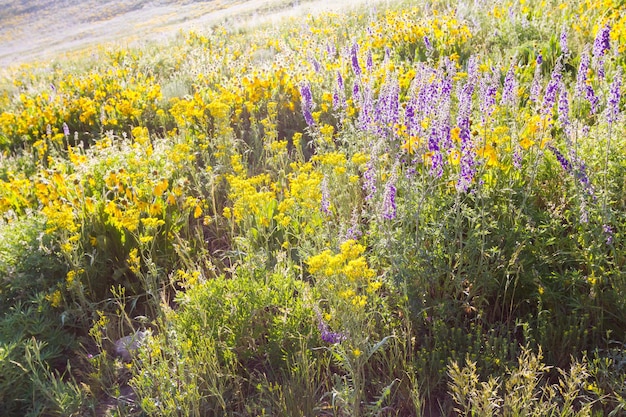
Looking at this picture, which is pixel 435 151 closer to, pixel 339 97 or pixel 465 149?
pixel 465 149

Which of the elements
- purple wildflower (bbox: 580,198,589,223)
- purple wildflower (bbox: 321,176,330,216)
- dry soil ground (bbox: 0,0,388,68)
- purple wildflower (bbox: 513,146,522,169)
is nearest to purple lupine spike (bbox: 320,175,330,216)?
purple wildflower (bbox: 321,176,330,216)

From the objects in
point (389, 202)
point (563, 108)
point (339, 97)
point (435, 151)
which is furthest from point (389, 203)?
point (339, 97)

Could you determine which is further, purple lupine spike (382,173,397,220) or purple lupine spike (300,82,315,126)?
purple lupine spike (300,82,315,126)

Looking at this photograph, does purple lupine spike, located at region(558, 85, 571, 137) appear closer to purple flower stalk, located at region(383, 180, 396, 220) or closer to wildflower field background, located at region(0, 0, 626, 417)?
wildflower field background, located at region(0, 0, 626, 417)

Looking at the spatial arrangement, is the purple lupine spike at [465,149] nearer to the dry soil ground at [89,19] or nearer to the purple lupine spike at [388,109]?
the purple lupine spike at [388,109]

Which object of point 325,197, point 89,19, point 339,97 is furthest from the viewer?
point 89,19

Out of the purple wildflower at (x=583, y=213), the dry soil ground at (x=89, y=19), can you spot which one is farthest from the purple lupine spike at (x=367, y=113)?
the dry soil ground at (x=89, y=19)

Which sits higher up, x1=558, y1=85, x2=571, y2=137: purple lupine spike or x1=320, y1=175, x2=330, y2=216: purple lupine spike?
x1=558, y1=85, x2=571, y2=137: purple lupine spike

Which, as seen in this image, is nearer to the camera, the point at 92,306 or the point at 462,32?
the point at 92,306

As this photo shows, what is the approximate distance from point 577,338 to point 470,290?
54 cm

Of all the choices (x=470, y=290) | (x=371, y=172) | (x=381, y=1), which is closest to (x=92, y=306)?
(x=371, y=172)

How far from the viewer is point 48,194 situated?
4098 millimetres

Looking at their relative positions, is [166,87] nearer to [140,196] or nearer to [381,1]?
[140,196]

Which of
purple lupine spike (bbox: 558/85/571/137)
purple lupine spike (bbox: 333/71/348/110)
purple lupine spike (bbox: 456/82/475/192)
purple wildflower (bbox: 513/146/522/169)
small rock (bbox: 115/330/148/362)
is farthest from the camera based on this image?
purple lupine spike (bbox: 333/71/348/110)
